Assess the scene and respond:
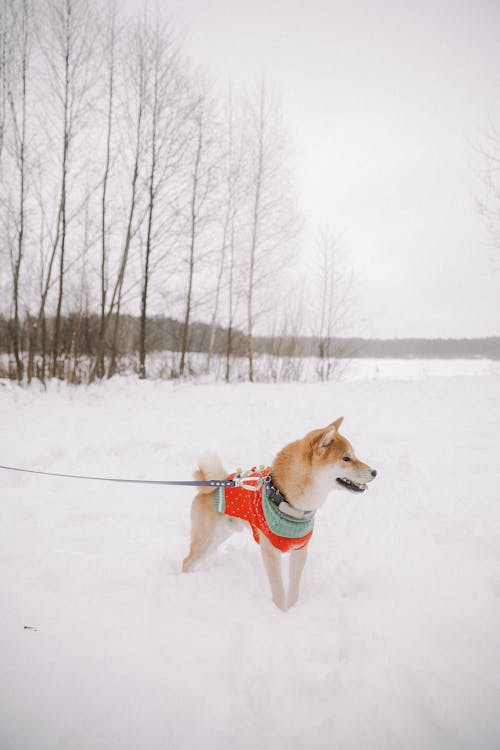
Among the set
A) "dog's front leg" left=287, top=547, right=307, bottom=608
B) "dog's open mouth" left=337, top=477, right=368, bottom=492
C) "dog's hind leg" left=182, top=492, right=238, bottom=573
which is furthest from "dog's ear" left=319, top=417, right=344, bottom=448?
"dog's hind leg" left=182, top=492, right=238, bottom=573

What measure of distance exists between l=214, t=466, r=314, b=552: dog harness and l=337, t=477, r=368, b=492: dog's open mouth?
0.38 metres

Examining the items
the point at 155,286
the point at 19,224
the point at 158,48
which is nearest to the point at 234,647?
the point at 155,286

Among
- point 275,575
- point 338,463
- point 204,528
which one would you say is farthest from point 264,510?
point 338,463

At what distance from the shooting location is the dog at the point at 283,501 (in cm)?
235

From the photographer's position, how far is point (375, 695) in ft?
5.37

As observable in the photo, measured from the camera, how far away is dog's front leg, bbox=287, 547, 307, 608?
2.40 metres

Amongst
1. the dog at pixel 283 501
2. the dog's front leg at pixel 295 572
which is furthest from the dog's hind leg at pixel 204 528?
the dog's front leg at pixel 295 572

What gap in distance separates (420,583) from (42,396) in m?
10.2

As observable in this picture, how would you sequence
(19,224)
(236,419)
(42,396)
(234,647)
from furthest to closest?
(19,224), (42,396), (236,419), (234,647)

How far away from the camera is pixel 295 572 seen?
244 centimetres

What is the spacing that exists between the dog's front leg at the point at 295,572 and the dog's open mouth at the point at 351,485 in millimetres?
619

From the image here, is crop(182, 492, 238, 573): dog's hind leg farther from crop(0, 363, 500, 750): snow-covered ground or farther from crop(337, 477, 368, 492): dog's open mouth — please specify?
crop(337, 477, 368, 492): dog's open mouth

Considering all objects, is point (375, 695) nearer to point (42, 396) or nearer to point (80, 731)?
point (80, 731)

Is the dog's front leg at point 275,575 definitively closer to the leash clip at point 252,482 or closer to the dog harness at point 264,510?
the dog harness at point 264,510
